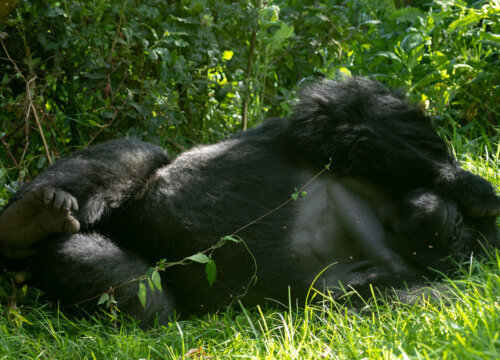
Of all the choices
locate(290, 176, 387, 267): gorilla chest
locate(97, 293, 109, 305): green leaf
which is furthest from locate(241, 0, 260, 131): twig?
locate(97, 293, 109, 305): green leaf

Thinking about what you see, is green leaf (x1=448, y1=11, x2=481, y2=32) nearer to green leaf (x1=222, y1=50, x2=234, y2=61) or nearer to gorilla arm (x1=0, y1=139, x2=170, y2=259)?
green leaf (x1=222, y1=50, x2=234, y2=61)

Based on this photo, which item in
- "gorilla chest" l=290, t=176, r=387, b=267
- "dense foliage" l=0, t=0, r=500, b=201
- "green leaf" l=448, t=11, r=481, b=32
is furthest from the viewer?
"green leaf" l=448, t=11, r=481, b=32

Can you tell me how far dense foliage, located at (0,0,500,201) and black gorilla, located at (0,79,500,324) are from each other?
0.75m

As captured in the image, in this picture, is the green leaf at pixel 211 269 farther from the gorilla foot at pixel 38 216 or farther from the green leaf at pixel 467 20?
the green leaf at pixel 467 20

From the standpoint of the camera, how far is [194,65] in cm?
432

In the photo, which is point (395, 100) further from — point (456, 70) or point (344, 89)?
point (456, 70)

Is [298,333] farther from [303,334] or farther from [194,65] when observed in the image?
[194,65]

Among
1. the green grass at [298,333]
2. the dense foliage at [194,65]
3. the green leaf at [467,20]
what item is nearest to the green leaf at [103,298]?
the green grass at [298,333]

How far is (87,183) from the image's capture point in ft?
9.38

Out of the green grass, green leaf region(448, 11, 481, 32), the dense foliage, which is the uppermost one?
green leaf region(448, 11, 481, 32)

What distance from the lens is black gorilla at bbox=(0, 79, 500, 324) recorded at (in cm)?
269

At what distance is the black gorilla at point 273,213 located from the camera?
2689 millimetres

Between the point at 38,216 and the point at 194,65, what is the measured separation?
2.05 metres

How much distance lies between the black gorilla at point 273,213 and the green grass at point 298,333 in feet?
0.44
